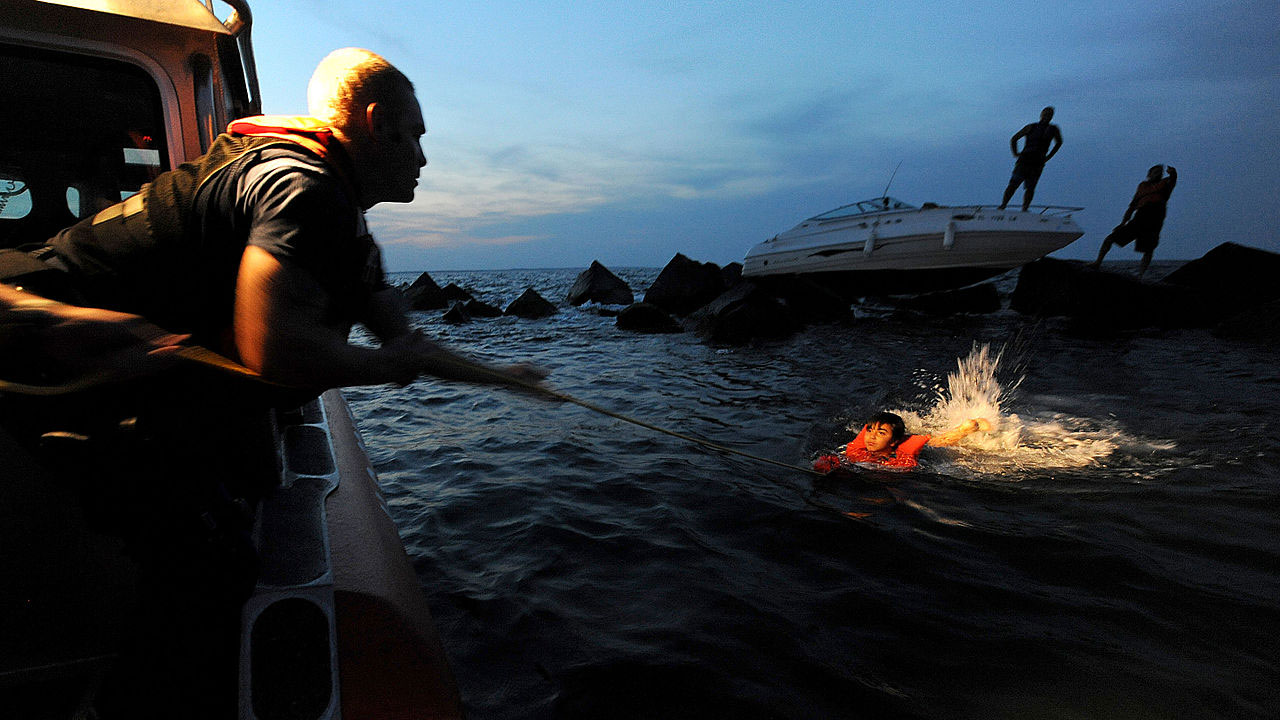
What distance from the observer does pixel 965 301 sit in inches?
711

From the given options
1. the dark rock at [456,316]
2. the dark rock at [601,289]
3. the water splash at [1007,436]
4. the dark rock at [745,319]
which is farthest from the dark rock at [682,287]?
the water splash at [1007,436]

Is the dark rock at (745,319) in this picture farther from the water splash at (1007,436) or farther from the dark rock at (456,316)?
the dark rock at (456,316)

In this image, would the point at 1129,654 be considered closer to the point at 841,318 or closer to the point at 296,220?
the point at 296,220

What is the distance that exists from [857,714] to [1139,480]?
4221 mm

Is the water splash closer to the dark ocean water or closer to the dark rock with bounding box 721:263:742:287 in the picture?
the dark ocean water

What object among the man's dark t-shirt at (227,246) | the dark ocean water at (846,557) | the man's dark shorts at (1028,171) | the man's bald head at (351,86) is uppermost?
the man's dark shorts at (1028,171)

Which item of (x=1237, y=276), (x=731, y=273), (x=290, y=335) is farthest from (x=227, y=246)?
(x=731, y=273)

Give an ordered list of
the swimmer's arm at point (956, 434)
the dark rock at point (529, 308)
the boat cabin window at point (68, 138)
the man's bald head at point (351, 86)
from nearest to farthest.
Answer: the man's bald head at point (351, 86) → the boat cabin window at point (68, 138) → the swimmer's arm at point (956, 434) → the dark rock at point (529, 308)

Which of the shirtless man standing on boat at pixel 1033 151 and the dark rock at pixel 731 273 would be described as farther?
the dark rock at pixel 731 273

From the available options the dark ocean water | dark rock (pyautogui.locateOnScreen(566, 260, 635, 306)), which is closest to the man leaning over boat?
the dark ocean water

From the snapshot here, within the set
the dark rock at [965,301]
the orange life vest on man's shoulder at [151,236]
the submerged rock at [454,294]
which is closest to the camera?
the orange life vest on man's shoulder at [151,236]

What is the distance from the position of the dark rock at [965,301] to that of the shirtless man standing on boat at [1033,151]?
4.49 m

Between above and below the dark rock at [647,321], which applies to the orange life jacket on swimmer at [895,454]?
below

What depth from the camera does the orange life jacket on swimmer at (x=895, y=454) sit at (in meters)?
5.31
